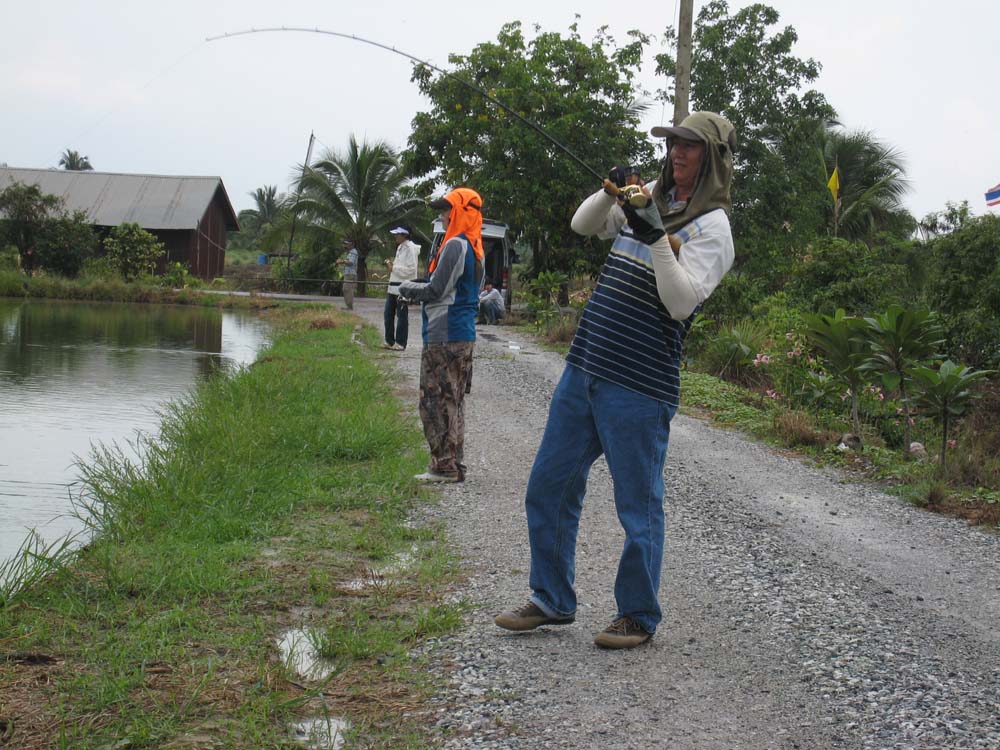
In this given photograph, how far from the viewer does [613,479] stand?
3.87m

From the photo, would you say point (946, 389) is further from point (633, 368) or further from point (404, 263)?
point (404, 263)

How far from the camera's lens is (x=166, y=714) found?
11.0 ft

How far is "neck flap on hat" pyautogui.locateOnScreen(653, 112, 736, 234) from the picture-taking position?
368 cm

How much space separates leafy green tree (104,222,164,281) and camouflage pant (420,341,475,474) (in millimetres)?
31884

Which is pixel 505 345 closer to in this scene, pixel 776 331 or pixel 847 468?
pixel 776 331

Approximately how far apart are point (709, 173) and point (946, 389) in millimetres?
5006

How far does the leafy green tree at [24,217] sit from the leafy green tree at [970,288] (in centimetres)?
2917

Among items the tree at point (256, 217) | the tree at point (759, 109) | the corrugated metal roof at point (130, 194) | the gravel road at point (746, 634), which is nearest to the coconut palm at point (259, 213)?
the tree at point (256, 217)

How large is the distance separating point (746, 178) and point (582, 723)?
2809cm

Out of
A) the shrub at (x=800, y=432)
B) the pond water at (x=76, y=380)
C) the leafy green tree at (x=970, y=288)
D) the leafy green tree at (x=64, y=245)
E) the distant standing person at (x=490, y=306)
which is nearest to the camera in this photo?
the distant standing person at (x=490, y=306)

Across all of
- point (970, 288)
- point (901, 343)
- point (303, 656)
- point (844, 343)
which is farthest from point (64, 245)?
point (303, 656)

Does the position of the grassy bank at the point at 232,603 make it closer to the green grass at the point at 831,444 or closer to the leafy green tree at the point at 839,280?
the green grass at the point at 831,444

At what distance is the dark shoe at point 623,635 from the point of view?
3982 mm

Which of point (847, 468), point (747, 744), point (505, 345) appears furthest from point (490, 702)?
point (505, 345)
